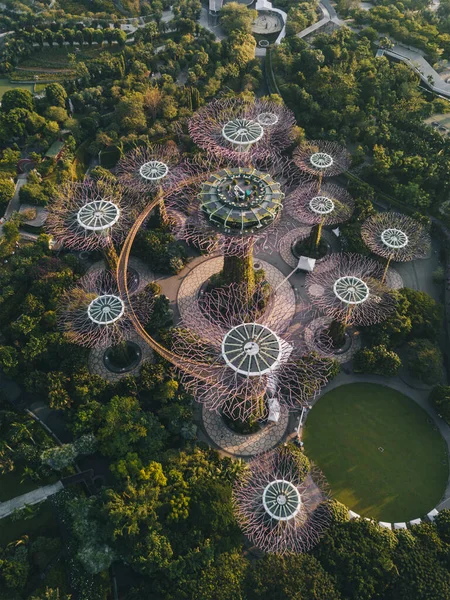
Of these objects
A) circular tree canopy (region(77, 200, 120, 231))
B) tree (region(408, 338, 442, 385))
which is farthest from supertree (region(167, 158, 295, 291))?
tree (region(408, 338, 442, 385))

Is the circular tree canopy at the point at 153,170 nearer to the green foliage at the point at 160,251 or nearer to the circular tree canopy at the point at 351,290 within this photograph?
the green foliage at the point at 160,251

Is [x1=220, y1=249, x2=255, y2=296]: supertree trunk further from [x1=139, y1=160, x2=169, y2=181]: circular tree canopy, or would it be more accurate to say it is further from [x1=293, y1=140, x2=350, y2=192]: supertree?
[x1=293, y1=140, x2=350, y2=192]: supertree

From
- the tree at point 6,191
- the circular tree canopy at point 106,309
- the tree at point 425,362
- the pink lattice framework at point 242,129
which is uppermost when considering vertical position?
the pink lattice framework at point 242,129

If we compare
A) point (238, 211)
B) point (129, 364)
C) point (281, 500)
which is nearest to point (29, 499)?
point (129, 364)

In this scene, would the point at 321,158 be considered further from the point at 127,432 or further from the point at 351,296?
the point at 127,432

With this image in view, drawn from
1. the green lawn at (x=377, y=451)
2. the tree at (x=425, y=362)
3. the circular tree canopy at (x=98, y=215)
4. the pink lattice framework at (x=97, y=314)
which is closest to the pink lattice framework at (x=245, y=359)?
the green lawn at (x=377, y=451)

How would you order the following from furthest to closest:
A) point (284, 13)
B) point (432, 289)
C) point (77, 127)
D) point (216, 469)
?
point (284, 13) < point (77, 127) < point (432, 289) < point (216, 469)

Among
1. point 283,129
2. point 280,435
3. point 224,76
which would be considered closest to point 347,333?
point 280,435

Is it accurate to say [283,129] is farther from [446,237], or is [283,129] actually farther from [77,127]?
[77,127]
